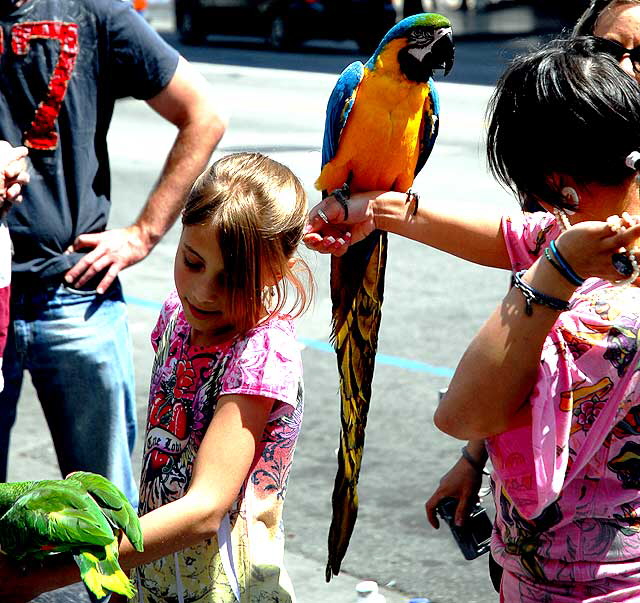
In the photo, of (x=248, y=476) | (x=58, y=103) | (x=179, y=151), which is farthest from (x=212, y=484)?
(x=179, y=151)

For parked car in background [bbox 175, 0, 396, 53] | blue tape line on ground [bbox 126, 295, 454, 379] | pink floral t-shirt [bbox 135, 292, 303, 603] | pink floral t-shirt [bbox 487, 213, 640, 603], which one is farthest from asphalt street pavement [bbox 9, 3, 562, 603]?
parked car in background [bbox 175, 0, 396, 53]

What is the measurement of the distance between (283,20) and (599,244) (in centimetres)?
1670

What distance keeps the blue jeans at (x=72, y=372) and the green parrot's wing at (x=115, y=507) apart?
1305mm

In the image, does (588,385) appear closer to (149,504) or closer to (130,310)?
(149,504)

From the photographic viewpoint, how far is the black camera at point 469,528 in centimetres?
212

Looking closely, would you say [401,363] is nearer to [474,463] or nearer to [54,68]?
[54,68]

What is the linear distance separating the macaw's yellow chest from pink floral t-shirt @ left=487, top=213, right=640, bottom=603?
1.84 ft

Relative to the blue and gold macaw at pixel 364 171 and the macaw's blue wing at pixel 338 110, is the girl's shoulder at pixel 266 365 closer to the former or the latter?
the blue and gold macaw at pixel 364 171

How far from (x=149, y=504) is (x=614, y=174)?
98 cm

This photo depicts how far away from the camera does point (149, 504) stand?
177 centimetres

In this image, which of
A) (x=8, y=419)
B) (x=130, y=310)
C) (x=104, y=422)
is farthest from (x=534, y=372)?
(x=130, y=310)

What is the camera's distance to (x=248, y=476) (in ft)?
5.59

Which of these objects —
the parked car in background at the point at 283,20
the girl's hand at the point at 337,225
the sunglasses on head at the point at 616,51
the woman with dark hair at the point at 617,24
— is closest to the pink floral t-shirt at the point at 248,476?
the girl's hand at the point at 337,225

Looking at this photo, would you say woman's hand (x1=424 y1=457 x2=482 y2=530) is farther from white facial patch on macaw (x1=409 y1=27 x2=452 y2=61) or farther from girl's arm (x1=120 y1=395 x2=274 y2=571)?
white facial patch on macaw (x1=409 y1=27 x2=452 y2=61)
